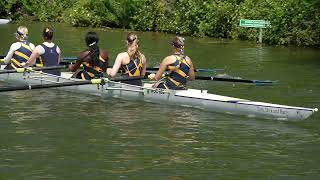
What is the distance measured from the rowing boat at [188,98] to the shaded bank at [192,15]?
529 inches

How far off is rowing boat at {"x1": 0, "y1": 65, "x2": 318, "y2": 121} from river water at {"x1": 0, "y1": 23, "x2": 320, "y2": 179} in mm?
159

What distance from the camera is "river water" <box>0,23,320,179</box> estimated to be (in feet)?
29.3

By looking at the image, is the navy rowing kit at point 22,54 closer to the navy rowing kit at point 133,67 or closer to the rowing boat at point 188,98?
the rowing boat at point 188,98

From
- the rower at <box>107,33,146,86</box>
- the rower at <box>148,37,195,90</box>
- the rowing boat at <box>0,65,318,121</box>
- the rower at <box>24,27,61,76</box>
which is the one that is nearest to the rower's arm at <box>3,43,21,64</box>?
the rowing boat at <box>0,65,318,121</box>

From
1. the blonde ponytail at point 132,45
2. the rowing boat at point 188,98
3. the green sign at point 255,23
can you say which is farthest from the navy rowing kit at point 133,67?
the green sign at point 255,23

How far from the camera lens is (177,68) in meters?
12.9

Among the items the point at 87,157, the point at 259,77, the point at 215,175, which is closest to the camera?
the point at 215,175

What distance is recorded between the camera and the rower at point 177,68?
12.8 metres

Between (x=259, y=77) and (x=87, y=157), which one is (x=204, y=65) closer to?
(x=259, y=77)

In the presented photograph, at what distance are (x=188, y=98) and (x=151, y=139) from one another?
253cm

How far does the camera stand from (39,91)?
50.1 ft

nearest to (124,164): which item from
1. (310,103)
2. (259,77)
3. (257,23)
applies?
(310,103)

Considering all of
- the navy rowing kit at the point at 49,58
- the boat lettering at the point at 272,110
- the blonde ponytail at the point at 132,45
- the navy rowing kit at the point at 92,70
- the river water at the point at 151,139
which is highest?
the blonde ponytail at the point at 132,45

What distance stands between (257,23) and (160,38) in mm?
6306
